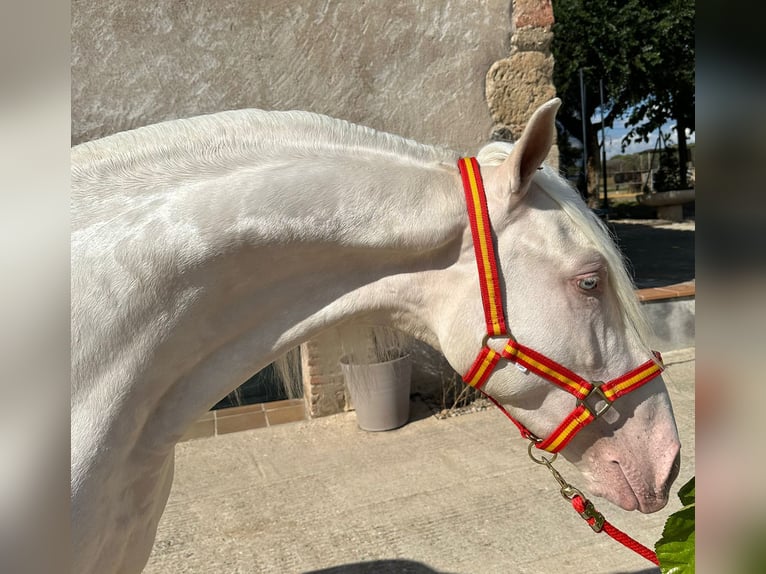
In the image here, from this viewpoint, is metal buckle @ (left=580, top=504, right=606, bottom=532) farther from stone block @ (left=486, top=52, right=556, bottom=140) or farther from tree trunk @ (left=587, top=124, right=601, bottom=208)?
tree trunk @ (left=587, top=124, right=601, bottom=208)

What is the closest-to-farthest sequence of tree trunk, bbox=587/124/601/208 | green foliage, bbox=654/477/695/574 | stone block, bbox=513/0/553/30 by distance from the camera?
green foliage, bbox=654/477/695/574 < stone block, bbox=513/0/553/30 < tree trunk, bbox=587/124/601/208

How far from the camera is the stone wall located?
11.8 ft

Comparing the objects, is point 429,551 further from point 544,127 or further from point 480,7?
point 480,7

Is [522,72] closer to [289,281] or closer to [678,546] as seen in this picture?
[289,281]

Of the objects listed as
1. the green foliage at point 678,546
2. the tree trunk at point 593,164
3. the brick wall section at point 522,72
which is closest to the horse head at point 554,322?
the green foliage at point 678,546

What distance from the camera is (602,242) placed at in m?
1.24

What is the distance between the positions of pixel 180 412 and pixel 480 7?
160 inches

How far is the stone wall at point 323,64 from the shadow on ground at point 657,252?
7.46 ft

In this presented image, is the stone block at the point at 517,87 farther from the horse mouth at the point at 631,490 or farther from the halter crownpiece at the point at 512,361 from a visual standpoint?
the horse mouth at the point at 631,490

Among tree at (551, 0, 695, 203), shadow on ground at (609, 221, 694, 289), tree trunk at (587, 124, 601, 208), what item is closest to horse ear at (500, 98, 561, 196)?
shadow on ground at (609, 221, 694, 289)

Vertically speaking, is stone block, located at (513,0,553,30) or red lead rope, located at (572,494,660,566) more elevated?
stone block, located at (513,0,553,30)

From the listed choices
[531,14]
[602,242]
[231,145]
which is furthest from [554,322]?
[531,14]

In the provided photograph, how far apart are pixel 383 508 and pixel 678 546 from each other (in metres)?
2.39
